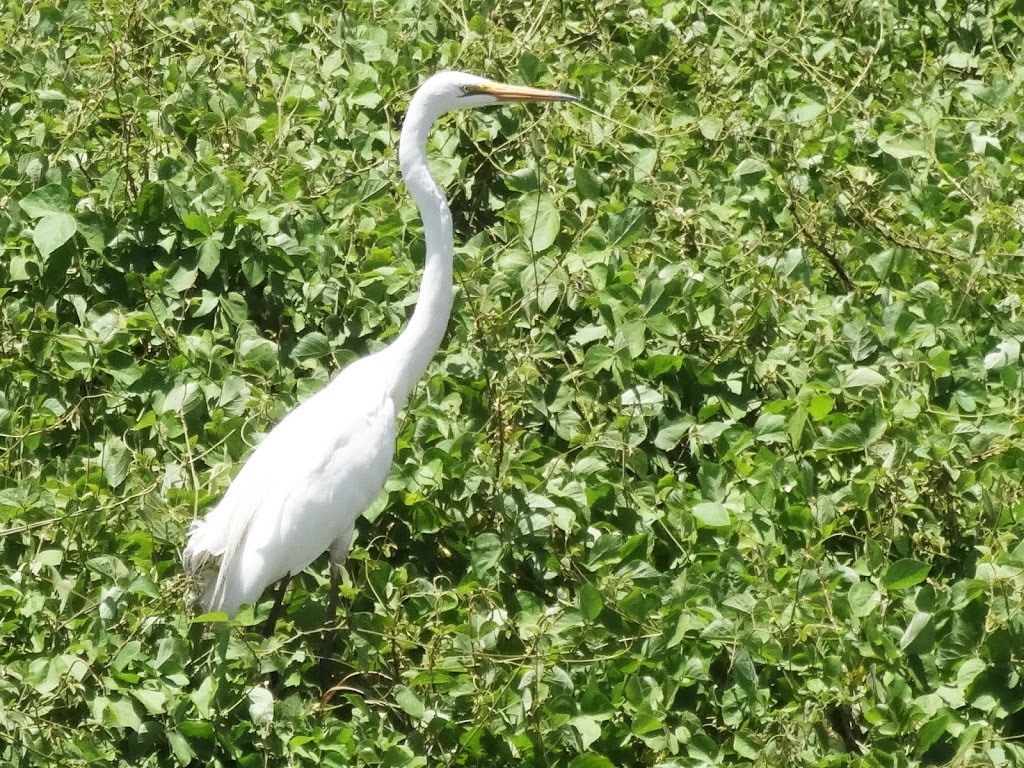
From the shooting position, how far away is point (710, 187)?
3.98 metres

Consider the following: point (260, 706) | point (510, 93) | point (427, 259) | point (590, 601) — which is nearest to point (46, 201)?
point (427, 259)

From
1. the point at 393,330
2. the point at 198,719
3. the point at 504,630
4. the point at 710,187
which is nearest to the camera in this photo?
the point at 198,719

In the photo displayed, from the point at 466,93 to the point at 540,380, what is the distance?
0.67 meters

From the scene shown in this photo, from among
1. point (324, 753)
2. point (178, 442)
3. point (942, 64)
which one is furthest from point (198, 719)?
point (942, 64)

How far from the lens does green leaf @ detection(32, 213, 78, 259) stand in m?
3.39

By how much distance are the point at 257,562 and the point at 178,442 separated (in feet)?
1.61

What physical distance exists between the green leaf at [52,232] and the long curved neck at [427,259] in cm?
87

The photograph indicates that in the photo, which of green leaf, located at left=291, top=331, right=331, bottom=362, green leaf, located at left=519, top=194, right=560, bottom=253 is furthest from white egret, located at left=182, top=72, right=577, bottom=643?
green leaf, located at left=519, top=194, right=560, bottom=253

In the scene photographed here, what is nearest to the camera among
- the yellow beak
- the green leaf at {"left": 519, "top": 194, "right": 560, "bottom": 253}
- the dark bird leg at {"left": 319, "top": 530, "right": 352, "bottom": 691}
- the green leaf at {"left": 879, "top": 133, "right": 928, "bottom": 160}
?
the dark bird leg at {"left": 319, "top": 530, "right": 352, "bottom": 691}

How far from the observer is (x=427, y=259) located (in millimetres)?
3031

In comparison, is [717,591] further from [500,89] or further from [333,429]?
[500,89]

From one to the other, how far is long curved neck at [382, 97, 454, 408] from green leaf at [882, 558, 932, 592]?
0.99 metres

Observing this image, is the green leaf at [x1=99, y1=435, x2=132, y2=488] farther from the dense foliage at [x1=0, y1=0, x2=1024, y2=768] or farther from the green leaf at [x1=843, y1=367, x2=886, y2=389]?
the green leaf at [x1=843, y1=367, x2=886, y2=389]

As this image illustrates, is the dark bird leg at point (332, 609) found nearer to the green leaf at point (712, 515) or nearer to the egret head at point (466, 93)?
the green leaf at point (712, 515)
